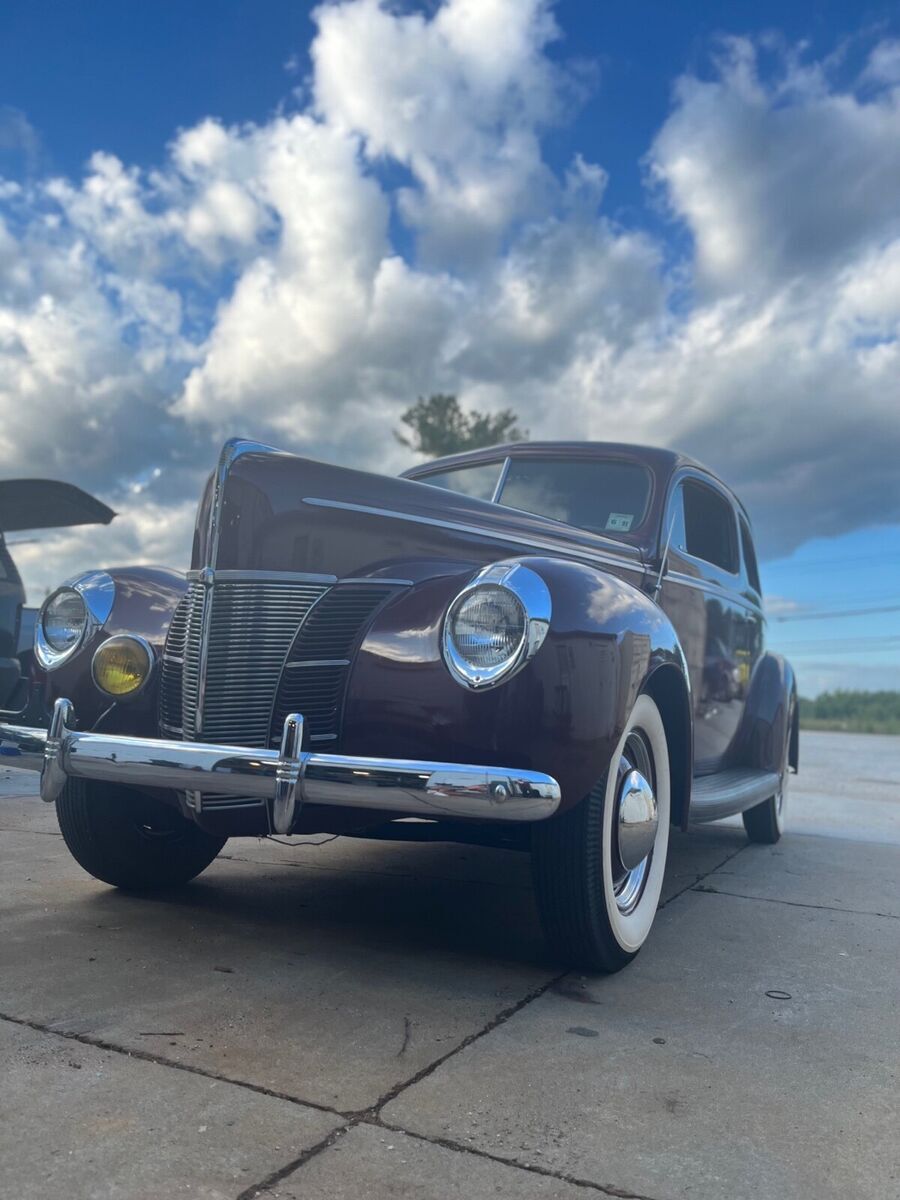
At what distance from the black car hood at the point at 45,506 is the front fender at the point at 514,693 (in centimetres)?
593

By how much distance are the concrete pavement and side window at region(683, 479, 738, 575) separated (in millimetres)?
1711

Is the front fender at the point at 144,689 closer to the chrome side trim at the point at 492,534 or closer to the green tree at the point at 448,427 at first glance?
the chrome side trim at the point at 492,534

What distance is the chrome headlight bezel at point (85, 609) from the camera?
10.5 feet

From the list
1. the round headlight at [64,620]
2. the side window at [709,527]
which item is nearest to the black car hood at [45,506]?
the round headlight at [64,620]

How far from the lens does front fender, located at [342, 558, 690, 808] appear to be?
250cm

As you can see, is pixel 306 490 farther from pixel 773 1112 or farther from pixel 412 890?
pixel 773 1112

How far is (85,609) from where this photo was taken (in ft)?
10.8

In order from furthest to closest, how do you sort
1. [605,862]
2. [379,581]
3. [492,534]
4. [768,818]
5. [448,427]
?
[448,427] → [768,818] → [492,534] → [379,581] → [605,862]

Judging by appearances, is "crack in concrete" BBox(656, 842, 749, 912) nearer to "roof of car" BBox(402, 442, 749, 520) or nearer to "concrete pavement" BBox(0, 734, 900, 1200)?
"concrete pavement" BBox(0, 734, 900, 1200)

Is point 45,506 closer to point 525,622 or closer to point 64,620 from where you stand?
point 64,620

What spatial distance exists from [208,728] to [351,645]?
1.55 ft

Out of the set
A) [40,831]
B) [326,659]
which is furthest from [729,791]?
[40,831]

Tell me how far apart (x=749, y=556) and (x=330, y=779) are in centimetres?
412

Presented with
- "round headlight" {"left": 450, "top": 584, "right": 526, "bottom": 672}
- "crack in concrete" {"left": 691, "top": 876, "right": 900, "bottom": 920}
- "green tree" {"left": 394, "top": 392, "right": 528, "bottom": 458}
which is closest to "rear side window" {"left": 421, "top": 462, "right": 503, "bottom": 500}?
"crack in concrete" {"left": 691, "top": 876, "right": 900, "bottom": 920}
